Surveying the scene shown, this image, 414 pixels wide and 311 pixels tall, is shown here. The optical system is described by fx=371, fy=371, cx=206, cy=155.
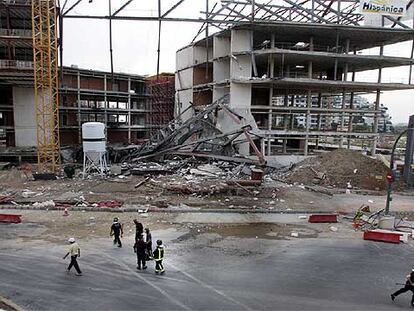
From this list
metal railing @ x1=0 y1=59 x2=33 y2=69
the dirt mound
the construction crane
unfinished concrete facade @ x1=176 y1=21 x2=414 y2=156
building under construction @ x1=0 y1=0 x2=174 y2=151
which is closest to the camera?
the dirt mound

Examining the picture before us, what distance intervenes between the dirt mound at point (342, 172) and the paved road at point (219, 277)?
1232 cm

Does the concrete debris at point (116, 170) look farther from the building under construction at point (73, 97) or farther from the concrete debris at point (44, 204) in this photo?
the concrete debris at point (44, 204)

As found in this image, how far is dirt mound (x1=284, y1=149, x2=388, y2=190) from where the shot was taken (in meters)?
26.8

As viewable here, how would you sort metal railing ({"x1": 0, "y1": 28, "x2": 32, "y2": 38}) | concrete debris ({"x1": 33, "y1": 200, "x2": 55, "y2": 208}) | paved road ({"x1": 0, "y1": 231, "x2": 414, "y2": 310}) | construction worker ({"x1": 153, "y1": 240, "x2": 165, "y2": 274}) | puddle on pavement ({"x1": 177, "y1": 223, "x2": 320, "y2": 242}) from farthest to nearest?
metal railing ({"x1": 0, "y1": 28, "x2": 32, "y2": 38}), concrete debris ({"x1": 33, "y1": 200, "x2": 55, "y2": 208}), puddle on pavement ({"x1": 177, "y1": 223, "x2": 320, "y2": 242}), construction worker ({"x1": 153, "y1": 240, "x2": 165, "y2": 274}), paved road ({"x1": 0, "y1": 231, "x2": 414, "y2": 310})

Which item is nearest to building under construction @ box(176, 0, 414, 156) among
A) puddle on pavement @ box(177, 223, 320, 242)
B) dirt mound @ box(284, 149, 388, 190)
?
dirt mound @ box(284, 149, 388, 190)

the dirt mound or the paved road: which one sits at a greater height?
the dirt mound

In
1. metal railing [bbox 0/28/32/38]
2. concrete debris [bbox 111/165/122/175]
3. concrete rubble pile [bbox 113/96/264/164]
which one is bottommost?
concrete debris [bbox 111/165/122/175]

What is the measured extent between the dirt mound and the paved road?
1232 centimetres

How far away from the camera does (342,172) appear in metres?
27.6

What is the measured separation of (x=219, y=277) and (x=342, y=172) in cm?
1900

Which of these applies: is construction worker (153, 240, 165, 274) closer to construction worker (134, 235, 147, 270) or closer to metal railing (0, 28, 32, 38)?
construction worker (134, 235, 147, 270)

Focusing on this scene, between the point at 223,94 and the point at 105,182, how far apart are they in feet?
63.4

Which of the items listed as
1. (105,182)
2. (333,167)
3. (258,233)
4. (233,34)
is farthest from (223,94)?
(258,233)

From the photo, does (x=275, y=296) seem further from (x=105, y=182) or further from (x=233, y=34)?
(x=233, y=34)
